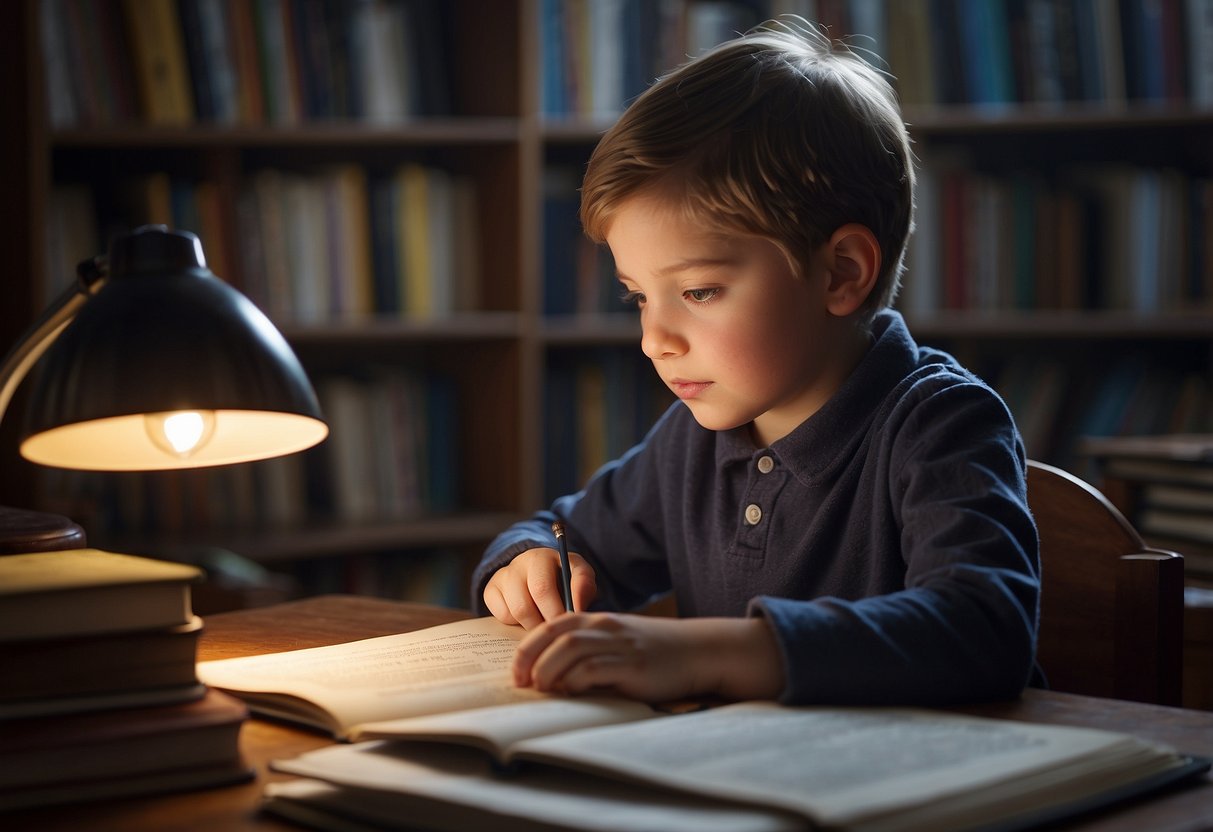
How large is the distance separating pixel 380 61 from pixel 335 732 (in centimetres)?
194

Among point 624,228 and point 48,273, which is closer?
point 624,228

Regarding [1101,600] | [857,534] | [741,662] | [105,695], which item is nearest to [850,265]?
[857,534]

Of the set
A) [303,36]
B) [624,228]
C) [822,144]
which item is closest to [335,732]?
[624,228]

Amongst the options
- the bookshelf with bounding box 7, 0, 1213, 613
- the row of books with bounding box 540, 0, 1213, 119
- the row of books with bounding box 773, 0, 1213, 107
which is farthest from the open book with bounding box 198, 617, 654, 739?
the row of books with bounding box 773, 0, 1213, 107

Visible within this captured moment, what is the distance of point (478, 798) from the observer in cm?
58

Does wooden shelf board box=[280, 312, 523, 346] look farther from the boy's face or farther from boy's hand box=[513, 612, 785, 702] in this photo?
boy's hand box=[513, 612, 785, 702]

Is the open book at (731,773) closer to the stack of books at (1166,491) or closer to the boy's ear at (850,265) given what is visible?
the boy's ear at (850,265)

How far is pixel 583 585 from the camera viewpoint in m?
1.05

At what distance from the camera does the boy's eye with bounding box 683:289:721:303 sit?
3.57ft

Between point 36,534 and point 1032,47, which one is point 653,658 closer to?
point 36,534

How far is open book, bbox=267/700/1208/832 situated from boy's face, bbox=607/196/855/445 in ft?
1.41

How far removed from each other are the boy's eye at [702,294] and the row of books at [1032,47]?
1589 millimetres

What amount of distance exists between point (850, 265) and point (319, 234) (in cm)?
150

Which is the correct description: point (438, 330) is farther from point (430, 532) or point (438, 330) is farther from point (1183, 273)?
point (1183, 273)
